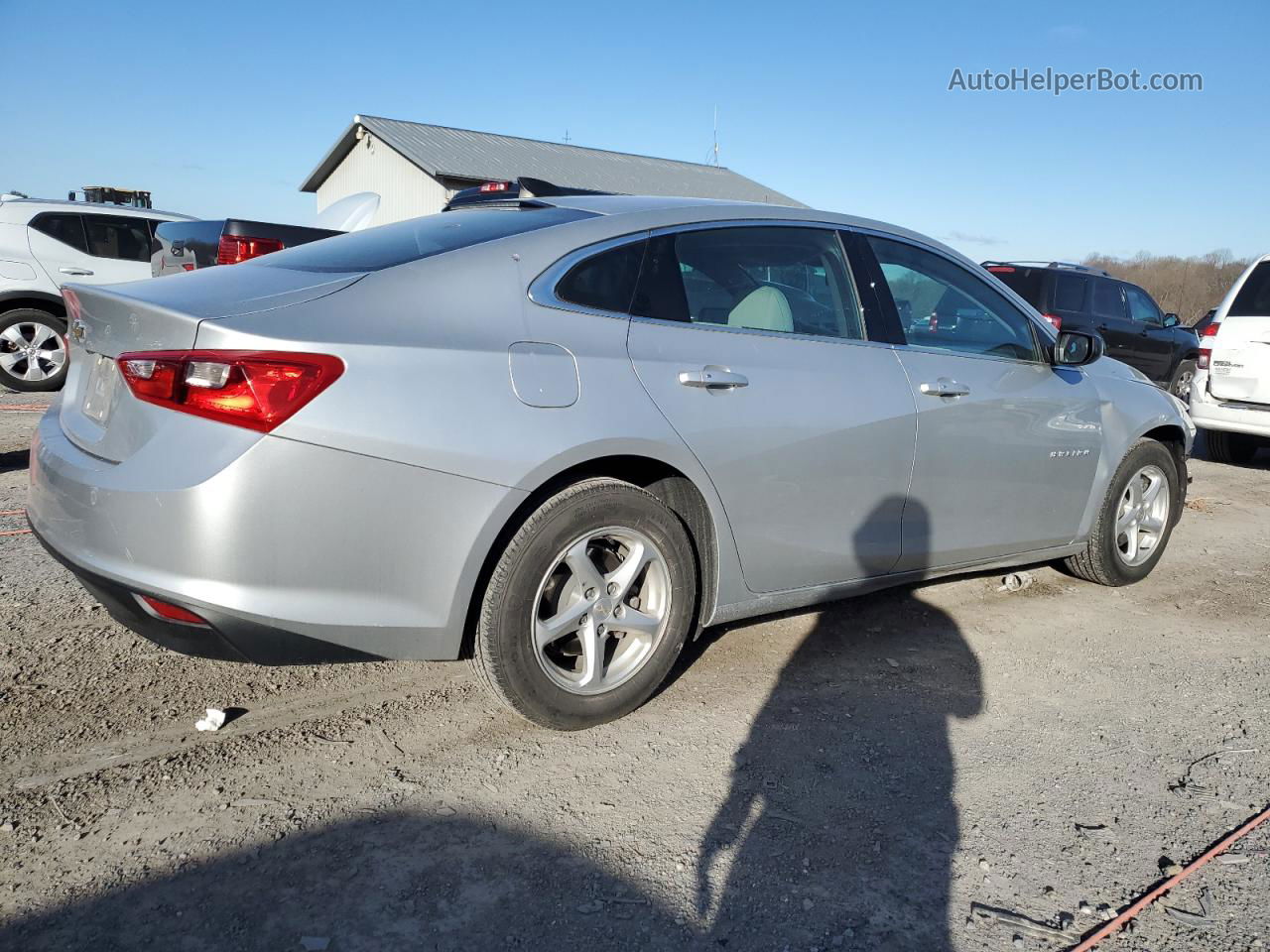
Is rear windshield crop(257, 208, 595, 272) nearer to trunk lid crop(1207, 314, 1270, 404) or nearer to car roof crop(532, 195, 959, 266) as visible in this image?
car roof crop(532, 195, 959, 266)

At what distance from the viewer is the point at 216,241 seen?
30.5 feet

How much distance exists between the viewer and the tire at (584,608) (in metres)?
2.81

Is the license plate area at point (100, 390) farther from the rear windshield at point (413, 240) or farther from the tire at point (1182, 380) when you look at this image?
the tire at point (1182, 380)

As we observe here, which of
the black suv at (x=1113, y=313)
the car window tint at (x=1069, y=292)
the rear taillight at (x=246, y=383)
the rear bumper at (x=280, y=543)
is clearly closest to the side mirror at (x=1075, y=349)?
the rear bumper at (x=280, y=543)

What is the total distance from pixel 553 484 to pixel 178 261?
308 inches

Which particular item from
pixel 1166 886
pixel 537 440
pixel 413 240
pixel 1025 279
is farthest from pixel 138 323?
pixel 1025 279

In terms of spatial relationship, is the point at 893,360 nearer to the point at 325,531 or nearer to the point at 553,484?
the point at 553,484

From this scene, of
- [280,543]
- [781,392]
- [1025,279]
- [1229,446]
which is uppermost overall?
[1025,279]

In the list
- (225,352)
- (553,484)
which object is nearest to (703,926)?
(553,484)

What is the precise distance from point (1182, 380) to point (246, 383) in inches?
524

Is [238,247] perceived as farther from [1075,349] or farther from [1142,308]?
[1142,308]

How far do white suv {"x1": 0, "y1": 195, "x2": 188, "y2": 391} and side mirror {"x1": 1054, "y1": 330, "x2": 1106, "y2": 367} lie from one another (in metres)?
9.09

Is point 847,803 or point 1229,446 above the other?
point 1229,446

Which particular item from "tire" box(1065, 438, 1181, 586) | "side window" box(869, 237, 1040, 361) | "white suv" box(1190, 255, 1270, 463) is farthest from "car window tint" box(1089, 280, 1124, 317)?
"side window" box(869, 237, 1040, 361)
